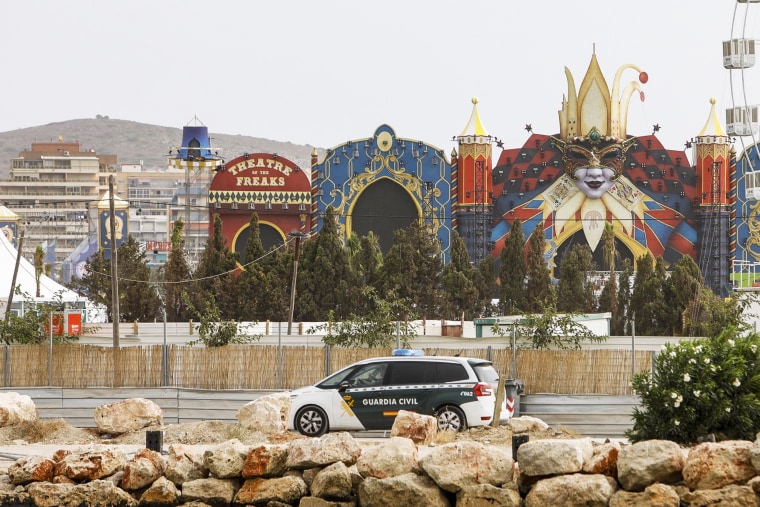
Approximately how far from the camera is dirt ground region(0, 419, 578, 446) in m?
25.3

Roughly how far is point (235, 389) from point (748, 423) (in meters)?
14.0

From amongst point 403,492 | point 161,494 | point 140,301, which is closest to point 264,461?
point 161,494

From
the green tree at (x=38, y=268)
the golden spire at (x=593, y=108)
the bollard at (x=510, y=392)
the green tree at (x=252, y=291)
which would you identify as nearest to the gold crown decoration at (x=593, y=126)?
the golden spire at (x=593, y=108)

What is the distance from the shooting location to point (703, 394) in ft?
71.5

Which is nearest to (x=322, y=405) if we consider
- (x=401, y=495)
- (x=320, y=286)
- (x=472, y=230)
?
(x=401, y=495)

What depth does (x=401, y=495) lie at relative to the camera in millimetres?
21578

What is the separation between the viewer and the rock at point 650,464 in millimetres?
20406

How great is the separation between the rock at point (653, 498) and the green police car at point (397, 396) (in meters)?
5.55

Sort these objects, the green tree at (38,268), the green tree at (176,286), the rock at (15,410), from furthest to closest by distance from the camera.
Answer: the green tree at (176,286) < the green tree at (38,268) < the rock at (15,410)

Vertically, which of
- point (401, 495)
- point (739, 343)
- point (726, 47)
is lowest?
point (401, 495)

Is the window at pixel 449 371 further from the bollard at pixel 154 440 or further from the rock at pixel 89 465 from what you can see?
the rock at pixel 89 465

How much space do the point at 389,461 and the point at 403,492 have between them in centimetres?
61

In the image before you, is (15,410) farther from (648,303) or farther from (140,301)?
(648,303)

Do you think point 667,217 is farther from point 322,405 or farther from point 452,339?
point 322,405
